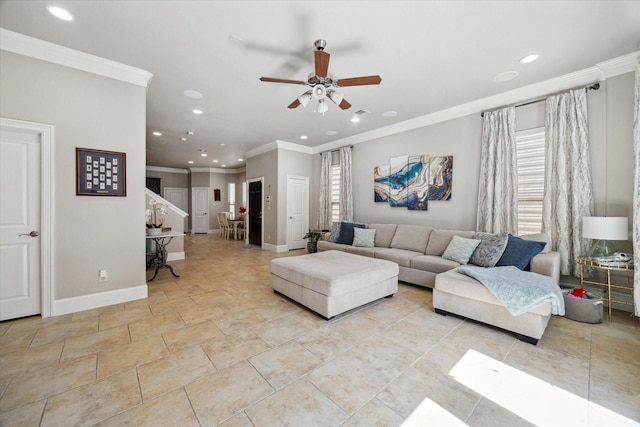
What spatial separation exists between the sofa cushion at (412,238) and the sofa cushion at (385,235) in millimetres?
116

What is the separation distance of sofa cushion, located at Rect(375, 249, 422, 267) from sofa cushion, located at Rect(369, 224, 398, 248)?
44 centimetres

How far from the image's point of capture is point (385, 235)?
5.00 meters

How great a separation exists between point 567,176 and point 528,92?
4.36ft

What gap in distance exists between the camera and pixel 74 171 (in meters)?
2.87

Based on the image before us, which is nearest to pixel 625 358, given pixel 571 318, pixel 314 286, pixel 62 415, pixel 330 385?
pixel 571 318

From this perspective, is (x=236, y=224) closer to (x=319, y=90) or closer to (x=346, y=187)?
(x=346, y=187)

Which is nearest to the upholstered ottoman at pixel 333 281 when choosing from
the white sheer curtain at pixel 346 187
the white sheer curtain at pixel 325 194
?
the white sheer curtain at pixel 346 187

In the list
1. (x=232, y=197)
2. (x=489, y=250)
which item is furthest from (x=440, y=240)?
(x=232, y=197)

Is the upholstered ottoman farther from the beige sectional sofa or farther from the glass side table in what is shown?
the glass side table

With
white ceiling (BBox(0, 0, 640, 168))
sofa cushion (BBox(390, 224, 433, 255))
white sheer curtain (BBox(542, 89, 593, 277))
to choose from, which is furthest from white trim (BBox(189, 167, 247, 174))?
white sheer curtain (BBox(542, 89, 593, 277))

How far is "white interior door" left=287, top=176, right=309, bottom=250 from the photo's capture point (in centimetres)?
692

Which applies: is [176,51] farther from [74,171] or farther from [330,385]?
[330,385]

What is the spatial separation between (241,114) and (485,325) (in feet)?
16.0

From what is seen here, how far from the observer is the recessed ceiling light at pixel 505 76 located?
3221mm
